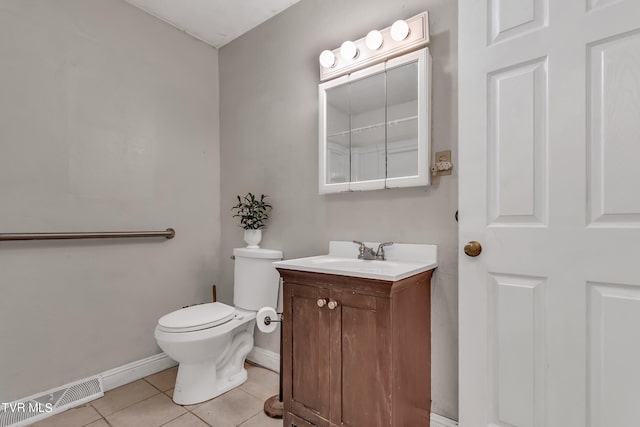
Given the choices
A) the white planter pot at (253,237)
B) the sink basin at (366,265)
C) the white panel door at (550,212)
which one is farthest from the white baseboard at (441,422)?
the white planter pot at (253,237)

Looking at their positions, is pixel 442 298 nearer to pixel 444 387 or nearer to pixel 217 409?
pixel 444 387

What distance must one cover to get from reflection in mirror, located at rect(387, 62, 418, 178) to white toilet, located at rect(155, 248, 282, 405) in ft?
3.21

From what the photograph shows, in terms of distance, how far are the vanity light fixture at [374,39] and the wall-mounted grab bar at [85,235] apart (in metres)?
1.79

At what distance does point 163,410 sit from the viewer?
5.51 ft

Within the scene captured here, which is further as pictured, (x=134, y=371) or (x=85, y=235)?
(x=134, y=371)

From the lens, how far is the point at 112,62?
1.97m

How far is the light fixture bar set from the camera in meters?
Result: 1.43

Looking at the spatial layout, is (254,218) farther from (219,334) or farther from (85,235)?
(85,235)

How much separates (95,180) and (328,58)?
5.27ft

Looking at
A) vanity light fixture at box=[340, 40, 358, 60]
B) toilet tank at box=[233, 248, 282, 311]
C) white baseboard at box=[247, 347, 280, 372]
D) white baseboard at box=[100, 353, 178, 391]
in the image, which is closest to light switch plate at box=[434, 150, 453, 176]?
vanity light fixture at box=[340, 40, 358, 60]

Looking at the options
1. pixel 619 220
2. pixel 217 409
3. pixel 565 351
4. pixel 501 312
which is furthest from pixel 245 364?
pixel 619 220

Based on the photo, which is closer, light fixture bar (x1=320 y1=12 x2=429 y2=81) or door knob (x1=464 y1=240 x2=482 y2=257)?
door knob (x1=464 y1=240 x2=482 y2=257)

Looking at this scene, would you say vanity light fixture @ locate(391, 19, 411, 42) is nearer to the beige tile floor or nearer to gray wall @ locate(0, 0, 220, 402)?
gray wall @ locate(0, 0, 220, 402)

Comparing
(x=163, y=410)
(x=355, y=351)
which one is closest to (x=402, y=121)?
(x=355, y=351)
